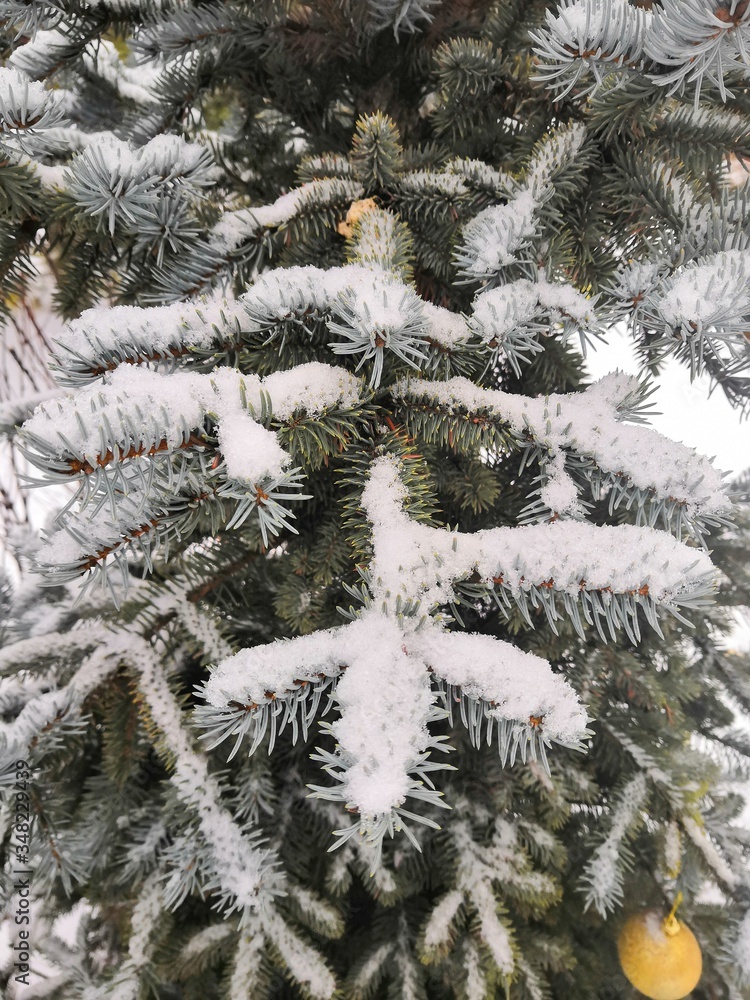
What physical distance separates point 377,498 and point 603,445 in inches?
5.3

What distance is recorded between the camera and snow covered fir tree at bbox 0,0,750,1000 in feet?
1.02

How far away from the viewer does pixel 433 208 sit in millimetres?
474

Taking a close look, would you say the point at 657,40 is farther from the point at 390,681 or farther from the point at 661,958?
the point at 661,958

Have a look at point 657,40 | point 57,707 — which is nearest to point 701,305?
point 657,40

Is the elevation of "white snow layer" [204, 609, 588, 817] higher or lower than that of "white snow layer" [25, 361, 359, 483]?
lower

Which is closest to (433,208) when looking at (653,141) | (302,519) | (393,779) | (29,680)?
(653,141)

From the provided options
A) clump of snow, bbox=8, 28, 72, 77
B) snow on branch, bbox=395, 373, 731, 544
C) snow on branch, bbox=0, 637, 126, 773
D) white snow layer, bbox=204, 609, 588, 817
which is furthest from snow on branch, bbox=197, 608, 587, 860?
clump of snow, bbox=8, 28, 72, 77

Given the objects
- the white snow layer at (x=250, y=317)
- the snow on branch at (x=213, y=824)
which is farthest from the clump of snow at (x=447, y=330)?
the snow on branch at (x=213, y=824)

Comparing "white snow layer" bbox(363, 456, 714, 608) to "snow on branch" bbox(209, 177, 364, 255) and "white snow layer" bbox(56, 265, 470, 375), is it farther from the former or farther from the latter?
"snow on branch" bbox(209, 177, 364, 255)

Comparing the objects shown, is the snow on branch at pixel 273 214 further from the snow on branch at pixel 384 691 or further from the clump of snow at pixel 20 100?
the snow on branch at pixel 384 691

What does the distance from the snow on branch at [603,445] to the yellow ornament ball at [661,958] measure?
1.42 ft

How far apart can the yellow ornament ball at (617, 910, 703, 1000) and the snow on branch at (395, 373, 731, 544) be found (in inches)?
17.1

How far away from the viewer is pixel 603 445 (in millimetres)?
370

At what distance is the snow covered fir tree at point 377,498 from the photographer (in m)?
0.31
